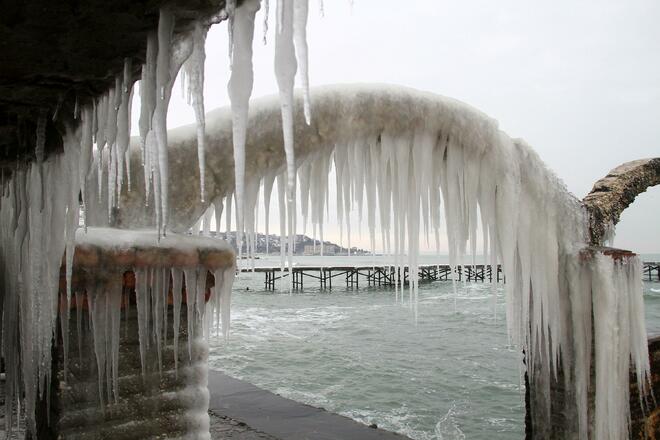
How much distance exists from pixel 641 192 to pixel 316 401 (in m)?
11.1

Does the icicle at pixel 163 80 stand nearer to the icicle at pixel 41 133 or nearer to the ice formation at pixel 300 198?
the ice formation at pixel 300 198

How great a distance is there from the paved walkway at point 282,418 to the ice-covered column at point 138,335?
173 centimetres

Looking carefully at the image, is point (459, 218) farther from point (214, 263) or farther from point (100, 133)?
point (100, 133)

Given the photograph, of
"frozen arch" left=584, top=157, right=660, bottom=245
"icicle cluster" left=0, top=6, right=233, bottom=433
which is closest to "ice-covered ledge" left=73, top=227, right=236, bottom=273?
"icicle cluster" left=0, top=6, right=233, bottom=433

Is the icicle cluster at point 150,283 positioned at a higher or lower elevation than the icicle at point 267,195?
lower

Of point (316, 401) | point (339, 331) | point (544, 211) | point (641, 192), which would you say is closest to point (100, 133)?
point (544, 211)

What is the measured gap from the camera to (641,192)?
23.4 feet

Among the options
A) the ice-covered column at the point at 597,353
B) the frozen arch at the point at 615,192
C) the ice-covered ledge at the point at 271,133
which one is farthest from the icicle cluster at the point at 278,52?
the frozen arch at the point at 615,192

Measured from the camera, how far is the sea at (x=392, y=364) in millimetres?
13984

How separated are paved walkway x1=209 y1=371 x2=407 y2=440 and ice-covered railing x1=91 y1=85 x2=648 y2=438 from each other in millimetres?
1732

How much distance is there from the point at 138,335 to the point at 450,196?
113 inches

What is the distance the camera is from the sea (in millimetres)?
13984

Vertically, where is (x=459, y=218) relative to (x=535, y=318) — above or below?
above

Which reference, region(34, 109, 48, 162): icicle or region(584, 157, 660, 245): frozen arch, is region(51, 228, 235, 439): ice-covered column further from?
region(584, 157, 660, 245): frozen arch
